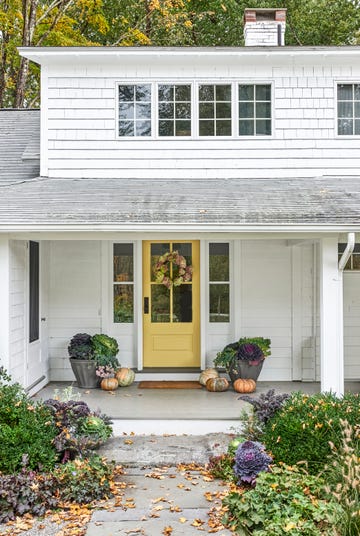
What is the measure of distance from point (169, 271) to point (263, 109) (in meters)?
2.90

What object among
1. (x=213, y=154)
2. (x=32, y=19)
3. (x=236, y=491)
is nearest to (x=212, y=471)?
(x=236, y=491)

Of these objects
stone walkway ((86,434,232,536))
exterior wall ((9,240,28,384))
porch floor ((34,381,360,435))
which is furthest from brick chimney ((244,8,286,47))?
stone walkway ((86,434,232,536))

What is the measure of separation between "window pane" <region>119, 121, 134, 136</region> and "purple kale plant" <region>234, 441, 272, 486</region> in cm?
526

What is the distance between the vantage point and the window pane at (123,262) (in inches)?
336

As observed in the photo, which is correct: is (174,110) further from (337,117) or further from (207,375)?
(207,375)

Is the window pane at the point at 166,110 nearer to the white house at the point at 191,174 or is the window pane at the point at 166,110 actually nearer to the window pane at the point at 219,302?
the white house at the point at 191,174

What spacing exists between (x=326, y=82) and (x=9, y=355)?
6068 mm

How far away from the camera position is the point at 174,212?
628 centimetres

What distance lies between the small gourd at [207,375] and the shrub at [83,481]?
3.06 m

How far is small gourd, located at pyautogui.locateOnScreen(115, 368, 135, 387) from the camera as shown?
7.86 meters

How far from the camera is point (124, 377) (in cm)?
786

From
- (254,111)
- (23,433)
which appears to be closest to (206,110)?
(254,111)

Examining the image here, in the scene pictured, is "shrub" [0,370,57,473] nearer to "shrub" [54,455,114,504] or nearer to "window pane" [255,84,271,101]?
"shrub" [54,455,114,504]

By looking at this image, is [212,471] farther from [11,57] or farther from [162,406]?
[11,57]
